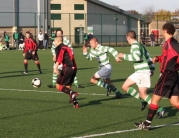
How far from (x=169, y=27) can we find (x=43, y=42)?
3865cm

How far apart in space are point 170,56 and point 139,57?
4.31 feet

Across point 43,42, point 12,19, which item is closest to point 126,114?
point 43,42

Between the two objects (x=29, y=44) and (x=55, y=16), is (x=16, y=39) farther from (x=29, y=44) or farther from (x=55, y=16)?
(x=29, y=44)

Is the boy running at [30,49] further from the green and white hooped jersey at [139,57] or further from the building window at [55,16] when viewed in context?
the building window at [55,16]

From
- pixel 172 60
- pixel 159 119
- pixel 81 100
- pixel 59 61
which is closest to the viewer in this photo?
pixel 172 60

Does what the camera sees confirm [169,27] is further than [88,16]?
No

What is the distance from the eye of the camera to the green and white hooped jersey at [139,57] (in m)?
10.2

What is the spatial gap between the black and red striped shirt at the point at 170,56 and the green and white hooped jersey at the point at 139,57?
3.48 feet

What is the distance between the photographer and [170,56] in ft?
29.9

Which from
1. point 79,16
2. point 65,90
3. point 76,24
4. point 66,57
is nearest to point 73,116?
point 65,90

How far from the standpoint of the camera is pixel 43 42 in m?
47.5

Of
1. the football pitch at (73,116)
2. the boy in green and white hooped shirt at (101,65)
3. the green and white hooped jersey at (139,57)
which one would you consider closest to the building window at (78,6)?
the football pitch at (73,116)

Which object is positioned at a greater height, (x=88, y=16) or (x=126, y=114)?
(x=88, y=16)

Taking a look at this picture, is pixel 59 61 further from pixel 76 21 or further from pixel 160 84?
pixel 76 21
